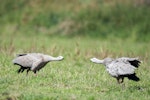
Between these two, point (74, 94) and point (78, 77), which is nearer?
point (74, 94)

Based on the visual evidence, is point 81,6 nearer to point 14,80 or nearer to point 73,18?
point 73,18

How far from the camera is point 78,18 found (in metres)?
24.1

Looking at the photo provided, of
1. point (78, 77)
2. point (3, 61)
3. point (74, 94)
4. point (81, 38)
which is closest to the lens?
point (74, 94)

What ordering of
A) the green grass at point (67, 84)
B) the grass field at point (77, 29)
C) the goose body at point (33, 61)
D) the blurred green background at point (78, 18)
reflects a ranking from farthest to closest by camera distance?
the blurred green background at point (78, 18), the grass field at point (77, 29), the goose body at point (33, 61), the green grass at point (67, 84)

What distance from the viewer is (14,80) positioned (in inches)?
400

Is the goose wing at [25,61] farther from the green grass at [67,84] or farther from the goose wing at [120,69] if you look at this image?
the goose wing at [120,69]

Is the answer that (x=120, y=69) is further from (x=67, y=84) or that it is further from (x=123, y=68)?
(x=67, y=84)

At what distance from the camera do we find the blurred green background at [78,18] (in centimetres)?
2344

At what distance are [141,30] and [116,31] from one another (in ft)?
4.01

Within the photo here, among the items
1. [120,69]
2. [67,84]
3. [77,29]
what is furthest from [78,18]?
[120,69]

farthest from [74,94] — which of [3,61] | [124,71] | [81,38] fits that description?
[81,38]

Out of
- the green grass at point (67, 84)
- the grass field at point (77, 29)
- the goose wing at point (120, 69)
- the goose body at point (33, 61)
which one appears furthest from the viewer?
the grass field at point (77, 29)

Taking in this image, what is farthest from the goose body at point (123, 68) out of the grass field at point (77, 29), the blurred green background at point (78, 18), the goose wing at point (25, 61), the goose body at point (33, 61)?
the blurred green background at point (78, 18)

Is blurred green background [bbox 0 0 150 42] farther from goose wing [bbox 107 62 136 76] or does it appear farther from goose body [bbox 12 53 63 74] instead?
goose wing [bbox 107 62 136 76]
